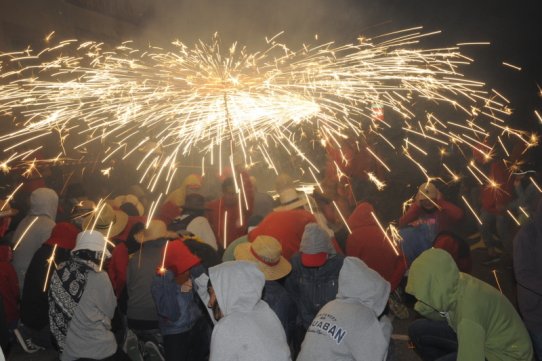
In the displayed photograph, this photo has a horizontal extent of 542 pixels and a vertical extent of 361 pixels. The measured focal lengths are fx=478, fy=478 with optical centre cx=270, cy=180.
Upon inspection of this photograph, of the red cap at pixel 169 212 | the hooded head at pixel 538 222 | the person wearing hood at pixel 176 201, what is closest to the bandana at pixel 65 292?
the person wearing hood at pixel 176 201

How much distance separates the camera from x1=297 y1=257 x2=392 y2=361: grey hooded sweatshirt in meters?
2.94

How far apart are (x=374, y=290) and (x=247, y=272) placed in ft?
2.85

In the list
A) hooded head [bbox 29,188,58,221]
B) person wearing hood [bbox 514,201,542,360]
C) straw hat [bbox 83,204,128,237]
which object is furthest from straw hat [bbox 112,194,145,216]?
person wearing hood [bbox 514,201,542,360]

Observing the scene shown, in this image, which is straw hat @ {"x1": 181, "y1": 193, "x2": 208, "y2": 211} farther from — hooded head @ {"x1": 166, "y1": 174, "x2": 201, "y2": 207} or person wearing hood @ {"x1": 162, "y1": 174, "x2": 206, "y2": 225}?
hooded head @ {"x1": 166, "y1": 174, "x2": 201, "y2": 207}

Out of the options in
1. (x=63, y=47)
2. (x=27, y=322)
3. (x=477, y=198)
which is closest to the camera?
(x=27, y=322)

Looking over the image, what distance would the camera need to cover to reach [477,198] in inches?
368

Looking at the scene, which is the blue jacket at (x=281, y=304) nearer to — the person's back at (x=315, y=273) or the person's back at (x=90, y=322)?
the person's back at (x=315, y=273)

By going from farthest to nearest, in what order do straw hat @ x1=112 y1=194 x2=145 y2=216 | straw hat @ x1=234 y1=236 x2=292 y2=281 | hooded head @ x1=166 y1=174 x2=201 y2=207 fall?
straw hat @ x1=112 y1=194 x2=145 y2=216, hooded head @ x1=166 y1=174 x2=201 y2=207, straw hat @ x1=234 y1=236 x2=292 y2=281

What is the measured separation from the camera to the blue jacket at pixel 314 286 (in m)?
4.05

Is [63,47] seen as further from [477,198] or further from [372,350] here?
[372,350]

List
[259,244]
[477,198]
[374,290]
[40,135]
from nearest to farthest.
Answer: [374,290]
[259,244]
[477,198]
[40,135]

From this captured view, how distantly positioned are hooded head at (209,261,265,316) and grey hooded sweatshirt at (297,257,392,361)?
1.53ft

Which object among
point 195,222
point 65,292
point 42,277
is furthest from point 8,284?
point 195,222

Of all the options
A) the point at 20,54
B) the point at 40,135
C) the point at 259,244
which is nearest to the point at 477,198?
the point at 259,244
